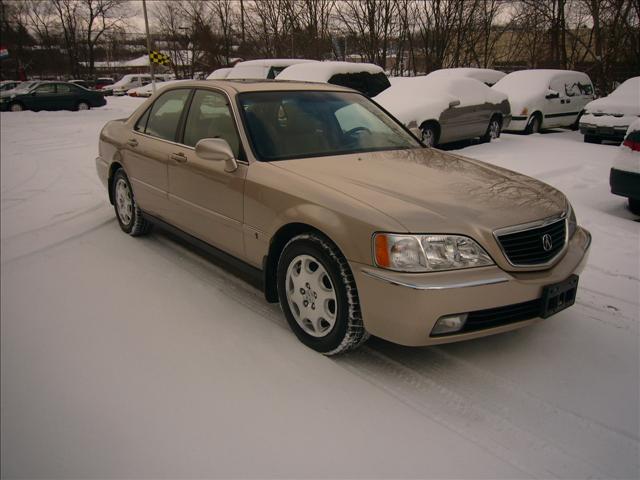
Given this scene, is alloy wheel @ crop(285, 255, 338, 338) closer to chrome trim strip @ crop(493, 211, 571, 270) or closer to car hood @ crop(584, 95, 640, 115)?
chrome trim strip @ crop(493, 211, 571, 270)

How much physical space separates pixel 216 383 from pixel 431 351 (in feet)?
4.17

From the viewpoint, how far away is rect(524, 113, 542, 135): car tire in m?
12.0

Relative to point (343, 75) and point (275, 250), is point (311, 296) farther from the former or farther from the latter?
point (343, 75)

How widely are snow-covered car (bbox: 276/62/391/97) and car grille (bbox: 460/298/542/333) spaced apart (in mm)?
9983

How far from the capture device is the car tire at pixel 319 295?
2.70 metres

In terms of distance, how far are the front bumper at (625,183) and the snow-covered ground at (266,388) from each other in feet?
3.87

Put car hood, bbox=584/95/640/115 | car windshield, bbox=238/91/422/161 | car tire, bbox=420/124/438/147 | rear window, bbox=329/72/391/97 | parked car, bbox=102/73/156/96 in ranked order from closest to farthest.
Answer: car windshield, bbox=238/91/422/161 < car tire, bbox=420/124/438/147 < car hood, bbox=584/95/640/115 < rear window, bbox=329/72/391/97 < parked car, bbox=102/73/156/96

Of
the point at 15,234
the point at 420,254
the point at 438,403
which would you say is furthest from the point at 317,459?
the point at 15,234

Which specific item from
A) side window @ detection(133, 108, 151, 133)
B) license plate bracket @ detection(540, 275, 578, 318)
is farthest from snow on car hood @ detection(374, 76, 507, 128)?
license plate bracket @ detection(540, 275, 578, 318)

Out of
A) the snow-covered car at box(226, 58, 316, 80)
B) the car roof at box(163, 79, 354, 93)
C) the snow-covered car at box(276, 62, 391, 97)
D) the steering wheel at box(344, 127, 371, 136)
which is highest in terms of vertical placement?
the snow-covered car at box(226, 58, 316, 80)

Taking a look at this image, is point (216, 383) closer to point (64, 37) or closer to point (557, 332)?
point (557, 332)

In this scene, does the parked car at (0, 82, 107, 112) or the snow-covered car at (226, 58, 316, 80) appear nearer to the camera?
the snow-covered car at (226, 58, 316, 80)

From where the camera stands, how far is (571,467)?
7.06 ft

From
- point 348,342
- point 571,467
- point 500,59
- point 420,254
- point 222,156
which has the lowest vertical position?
point 571,467
